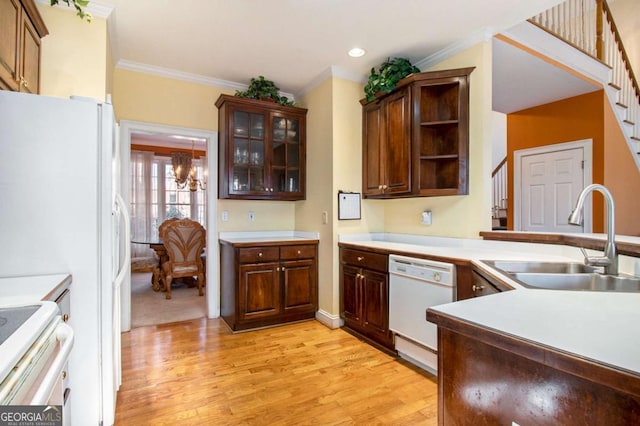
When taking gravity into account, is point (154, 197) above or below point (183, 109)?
below

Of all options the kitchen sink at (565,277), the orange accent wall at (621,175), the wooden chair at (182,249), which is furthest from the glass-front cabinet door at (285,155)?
the orange accent wall at (621,175)

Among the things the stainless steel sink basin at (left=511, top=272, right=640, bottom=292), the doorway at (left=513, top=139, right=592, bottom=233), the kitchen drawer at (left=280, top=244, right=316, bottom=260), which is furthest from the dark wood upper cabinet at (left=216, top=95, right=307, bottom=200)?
the doorway at (left=513, top=139, right=592, bottom=233)

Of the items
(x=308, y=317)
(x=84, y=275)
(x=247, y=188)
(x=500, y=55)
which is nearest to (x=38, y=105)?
(x=84, y=275)

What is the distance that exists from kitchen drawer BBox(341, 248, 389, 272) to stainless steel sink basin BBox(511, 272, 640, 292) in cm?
122

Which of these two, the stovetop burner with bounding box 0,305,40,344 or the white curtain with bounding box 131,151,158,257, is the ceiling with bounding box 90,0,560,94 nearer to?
the stovetop burner with bounding box 0,305,40,344

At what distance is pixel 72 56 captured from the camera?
235 centimetres

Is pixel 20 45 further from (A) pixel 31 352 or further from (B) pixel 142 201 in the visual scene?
(B) pixel 142 201

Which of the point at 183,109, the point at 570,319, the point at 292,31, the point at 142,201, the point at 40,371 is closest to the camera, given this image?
the point at 570,319

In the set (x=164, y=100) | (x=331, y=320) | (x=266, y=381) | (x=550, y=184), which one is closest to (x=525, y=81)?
(x=550, y=184)

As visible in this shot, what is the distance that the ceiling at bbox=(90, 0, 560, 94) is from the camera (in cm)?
236

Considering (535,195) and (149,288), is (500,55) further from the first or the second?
(149,288)

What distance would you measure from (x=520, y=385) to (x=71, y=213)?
198cm

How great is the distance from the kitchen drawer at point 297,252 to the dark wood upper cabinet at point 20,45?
2322mm

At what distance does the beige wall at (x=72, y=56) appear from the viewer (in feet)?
7.53
